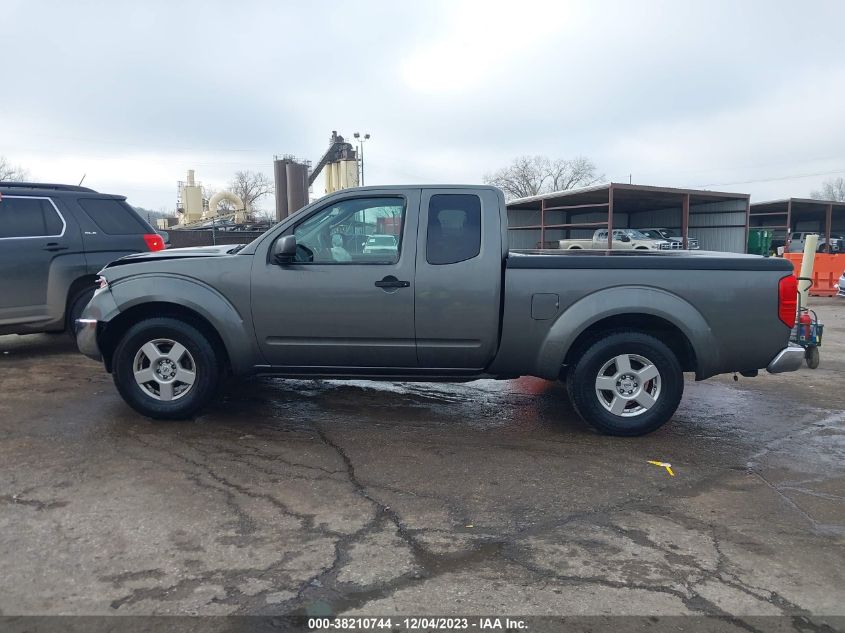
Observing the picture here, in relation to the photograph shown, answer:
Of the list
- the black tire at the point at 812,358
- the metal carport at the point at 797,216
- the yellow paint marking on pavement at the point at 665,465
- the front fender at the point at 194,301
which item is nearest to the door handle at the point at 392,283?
the front fender at the point at 194,301

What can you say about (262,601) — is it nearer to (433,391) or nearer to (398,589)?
(398,589)

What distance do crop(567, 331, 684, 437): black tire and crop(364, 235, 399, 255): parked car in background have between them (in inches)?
66.1

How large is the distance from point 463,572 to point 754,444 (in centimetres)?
304

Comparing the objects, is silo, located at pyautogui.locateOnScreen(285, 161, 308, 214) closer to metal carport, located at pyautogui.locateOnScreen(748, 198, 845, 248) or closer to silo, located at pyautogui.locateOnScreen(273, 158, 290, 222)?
silo, located at pyautogui.locateOnScreen(273, 158, 290, 222)

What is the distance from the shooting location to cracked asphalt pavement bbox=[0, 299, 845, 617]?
111 inches

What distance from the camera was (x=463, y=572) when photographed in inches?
117

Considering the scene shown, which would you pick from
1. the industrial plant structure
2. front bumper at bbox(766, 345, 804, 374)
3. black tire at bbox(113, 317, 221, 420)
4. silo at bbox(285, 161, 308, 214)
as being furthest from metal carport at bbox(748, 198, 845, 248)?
the industrial plant structure

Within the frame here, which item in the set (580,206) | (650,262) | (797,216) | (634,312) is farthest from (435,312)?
(797,216)

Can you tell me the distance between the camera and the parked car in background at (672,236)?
27.8 meters

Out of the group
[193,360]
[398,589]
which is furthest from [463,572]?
[193,360]

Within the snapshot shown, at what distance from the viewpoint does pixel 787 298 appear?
4711mm

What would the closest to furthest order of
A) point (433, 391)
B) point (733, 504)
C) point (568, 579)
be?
1. point (568, 579)
2. point (733, 504)
3. point (433, 391)

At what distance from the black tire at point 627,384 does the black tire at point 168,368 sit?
285cm

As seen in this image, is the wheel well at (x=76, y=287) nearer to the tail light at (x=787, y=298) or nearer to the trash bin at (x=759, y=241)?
the tail light at (x=787, y=298)
